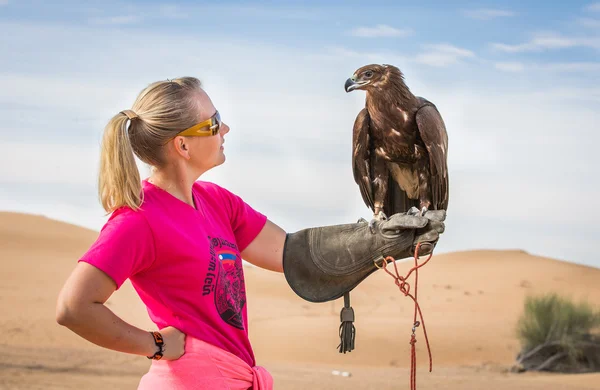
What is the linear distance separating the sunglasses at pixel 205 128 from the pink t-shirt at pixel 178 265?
0.20 m

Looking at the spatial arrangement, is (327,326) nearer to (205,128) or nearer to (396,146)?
(396,146)

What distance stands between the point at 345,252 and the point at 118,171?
41.5 inches

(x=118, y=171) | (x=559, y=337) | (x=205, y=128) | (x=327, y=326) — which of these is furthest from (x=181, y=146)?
(x=327, y=326)

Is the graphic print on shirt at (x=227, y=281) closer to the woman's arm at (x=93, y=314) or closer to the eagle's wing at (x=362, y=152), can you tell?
the woman's arm at (x=93, y=314)

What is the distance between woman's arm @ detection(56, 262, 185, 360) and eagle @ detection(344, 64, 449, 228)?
1989 millimetres

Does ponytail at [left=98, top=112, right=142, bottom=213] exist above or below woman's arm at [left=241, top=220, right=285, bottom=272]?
above

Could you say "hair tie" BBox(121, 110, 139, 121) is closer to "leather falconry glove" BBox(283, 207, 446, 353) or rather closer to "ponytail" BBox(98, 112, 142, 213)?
"ponytail" BBox(98, 112, 142, 213)

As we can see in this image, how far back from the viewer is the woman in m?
2.22

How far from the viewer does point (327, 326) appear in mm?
15188

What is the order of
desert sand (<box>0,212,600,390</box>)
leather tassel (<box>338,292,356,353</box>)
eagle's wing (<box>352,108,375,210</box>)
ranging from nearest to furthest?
leather tassel (<box>338,292,356,353</box>), eagle's wing (<box>352,108,375,210</box>), desert sand (<box>0,212,600,390</box>)

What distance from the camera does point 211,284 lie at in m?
2.42

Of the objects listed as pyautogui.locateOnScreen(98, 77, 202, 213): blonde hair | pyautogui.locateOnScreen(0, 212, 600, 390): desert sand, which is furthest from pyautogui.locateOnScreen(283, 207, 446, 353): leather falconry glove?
pyautogui.locateOnScreen(0, 212, 600, 390): desert sand

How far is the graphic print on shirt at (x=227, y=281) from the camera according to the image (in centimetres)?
245

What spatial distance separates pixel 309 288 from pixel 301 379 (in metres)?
6.52
